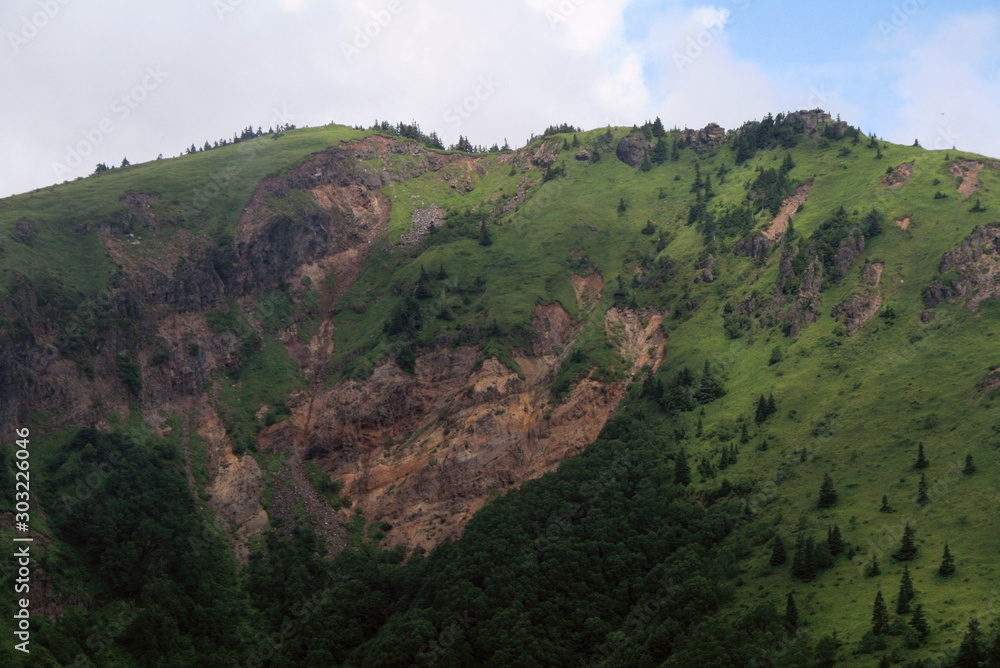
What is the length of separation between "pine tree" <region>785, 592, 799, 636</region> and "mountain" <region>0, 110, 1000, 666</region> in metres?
0.76

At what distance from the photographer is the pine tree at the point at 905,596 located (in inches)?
4099

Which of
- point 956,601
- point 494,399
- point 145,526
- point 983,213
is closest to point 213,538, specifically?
point 145,526

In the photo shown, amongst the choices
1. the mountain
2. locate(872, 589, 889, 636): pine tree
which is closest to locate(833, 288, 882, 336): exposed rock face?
the mountain

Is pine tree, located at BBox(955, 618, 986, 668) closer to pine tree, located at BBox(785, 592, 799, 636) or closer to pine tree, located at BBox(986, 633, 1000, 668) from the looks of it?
pine tree, located at BBox(986, 633, 1000, 668)

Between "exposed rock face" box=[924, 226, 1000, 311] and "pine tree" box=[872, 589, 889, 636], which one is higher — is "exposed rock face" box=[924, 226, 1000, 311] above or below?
above

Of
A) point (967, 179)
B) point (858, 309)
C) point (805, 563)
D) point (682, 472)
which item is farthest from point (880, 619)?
point (967, 179)

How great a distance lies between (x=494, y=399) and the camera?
180 m

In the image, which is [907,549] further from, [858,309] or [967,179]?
[967,179]

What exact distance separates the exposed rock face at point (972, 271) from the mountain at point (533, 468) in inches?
20.1

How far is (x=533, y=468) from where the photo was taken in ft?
566

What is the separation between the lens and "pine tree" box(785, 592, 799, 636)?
110750 mm

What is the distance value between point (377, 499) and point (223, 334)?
5584 cm

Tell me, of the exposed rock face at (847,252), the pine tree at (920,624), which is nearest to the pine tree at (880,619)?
the pine tree at (920,624)

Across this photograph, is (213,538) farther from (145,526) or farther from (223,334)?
(223,334)
